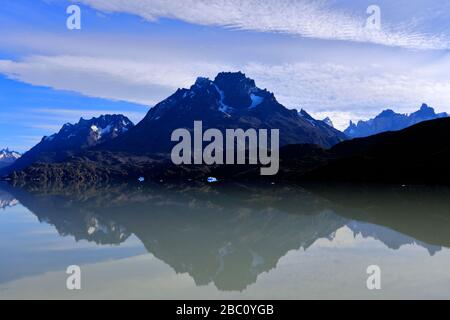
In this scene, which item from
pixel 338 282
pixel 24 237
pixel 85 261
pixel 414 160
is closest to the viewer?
pixel 338 282

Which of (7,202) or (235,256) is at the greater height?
(7,202)

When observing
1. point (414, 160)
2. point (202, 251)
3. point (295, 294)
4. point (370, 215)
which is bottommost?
point (295, 294)

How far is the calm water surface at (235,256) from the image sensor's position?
92.9 feet

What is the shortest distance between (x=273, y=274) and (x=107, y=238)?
26.7 metres

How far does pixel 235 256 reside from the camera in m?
39.6

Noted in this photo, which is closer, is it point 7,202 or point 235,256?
point 235,256

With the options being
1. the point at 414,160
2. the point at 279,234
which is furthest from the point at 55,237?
the point at 414,160

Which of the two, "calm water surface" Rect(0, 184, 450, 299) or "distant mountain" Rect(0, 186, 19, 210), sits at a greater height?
"distant mountain" Rect(0, 186, 19, 210)

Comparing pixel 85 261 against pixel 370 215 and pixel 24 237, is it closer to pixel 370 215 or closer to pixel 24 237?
pixel 24 237

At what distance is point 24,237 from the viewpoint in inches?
2181

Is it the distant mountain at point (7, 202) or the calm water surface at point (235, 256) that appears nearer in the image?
the calm water surface at point (235, 256)

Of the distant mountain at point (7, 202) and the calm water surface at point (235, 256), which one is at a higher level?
the distant mountain at point (7, 202)

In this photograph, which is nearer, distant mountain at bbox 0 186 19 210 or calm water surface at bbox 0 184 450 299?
calm water surface at bbox 0 184 450 299

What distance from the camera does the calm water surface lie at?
28312 millimetres
